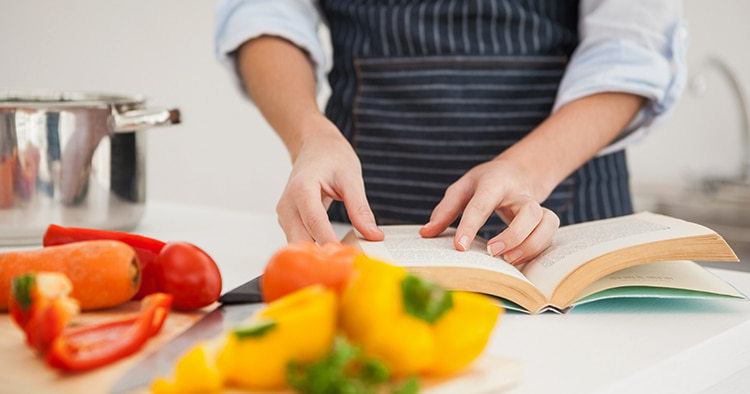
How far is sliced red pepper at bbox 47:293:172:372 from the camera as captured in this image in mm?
637

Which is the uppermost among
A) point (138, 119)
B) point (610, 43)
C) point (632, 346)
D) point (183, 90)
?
point (610, 43)

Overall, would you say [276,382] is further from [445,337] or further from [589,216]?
[589,216]

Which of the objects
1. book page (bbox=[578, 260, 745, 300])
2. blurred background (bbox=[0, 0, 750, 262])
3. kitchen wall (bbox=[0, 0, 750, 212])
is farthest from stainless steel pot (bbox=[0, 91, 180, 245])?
kitchen wall (bbox=[0, 0, 750, 212])

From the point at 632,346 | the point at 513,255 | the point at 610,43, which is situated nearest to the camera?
the point at 632,346

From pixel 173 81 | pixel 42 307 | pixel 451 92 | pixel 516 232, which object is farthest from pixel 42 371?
pixel 173 81

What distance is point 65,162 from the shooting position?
1.26 metres

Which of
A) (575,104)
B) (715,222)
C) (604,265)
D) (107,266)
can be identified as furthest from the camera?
(715,222)

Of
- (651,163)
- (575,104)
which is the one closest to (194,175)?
(651,163)

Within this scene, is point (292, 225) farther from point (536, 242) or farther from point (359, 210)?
point (536, 242)

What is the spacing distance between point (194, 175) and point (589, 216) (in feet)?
7.26

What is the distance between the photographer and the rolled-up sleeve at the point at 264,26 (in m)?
1.44

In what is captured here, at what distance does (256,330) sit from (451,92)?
937 mm

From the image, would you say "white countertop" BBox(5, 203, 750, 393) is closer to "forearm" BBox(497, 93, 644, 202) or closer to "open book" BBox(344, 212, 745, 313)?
"open book" BBox(344, 212, 745, 313)

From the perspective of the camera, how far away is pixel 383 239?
102 centimetres
